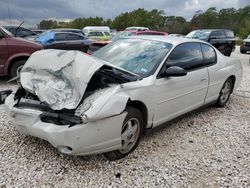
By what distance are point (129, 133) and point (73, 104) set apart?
0.88m

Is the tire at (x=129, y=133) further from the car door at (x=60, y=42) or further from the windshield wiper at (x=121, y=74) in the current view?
the car door at (x=60, y=42)

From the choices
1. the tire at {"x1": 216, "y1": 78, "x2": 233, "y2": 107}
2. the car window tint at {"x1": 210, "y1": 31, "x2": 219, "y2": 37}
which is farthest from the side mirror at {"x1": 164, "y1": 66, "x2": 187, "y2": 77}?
the car window tint at {"x1": 210, "y1": 31, "x2": 219, "y2": 37}

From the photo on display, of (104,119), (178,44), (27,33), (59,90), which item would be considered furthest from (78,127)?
(27,33)

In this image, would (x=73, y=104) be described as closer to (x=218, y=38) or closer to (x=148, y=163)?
(x=148, y=163)

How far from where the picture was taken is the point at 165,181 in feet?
9.57

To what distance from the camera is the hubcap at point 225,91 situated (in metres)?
5.43

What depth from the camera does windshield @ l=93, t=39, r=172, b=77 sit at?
368 centimetres

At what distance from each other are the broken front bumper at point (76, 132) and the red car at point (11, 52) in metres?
4.12

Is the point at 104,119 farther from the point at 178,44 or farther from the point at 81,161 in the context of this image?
the point at 178,44

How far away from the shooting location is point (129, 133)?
330cm

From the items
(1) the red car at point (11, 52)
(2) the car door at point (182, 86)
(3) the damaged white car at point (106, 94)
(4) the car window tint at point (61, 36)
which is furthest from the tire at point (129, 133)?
(4) the car window tint at point (61, 36)

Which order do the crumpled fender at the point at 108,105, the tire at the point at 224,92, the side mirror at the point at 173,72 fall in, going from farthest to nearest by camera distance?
the tire at the point at 224,92 < the side mirror at the point at 173,72 < the crumpled fender at the point at 108,105

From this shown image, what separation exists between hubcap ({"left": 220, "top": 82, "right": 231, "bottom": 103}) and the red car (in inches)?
193

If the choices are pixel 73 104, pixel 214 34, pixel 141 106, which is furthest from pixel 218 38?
pixel 73 104
